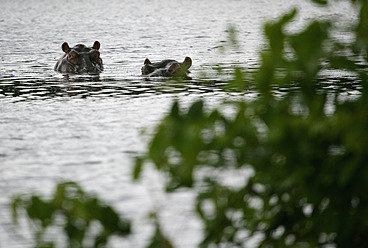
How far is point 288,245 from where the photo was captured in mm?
2688

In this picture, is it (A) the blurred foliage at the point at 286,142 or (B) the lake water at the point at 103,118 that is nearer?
(A) the blurred foliage at the point at 286,142

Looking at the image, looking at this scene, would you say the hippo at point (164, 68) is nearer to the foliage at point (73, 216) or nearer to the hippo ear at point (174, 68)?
the hippo ear at point (174, 68)

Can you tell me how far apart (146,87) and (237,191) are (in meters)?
7.90

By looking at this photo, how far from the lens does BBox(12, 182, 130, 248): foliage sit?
2.39 m

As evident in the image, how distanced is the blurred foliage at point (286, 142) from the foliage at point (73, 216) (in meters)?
0.21

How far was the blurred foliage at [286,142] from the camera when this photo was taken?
2.31 metres

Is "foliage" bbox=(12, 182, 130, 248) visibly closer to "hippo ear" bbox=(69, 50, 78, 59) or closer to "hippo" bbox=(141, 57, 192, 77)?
"hippo" bbox=(141, 57, 192, 77)

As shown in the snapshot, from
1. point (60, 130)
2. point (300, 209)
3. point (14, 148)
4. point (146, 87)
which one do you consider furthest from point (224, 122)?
point (146, 87)

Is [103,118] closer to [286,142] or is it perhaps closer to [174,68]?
[174,68]

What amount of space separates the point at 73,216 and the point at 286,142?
2.24ft

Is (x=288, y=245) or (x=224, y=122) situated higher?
(x=224, y=122)

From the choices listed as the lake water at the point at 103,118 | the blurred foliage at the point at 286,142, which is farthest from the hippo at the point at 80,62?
the blurred foliage at the point at 286,142

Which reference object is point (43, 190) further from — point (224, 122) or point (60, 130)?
point (224, 122)

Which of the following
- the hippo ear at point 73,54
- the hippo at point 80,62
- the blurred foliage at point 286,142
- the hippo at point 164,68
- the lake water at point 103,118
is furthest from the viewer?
the hippo ear at point 73,54
